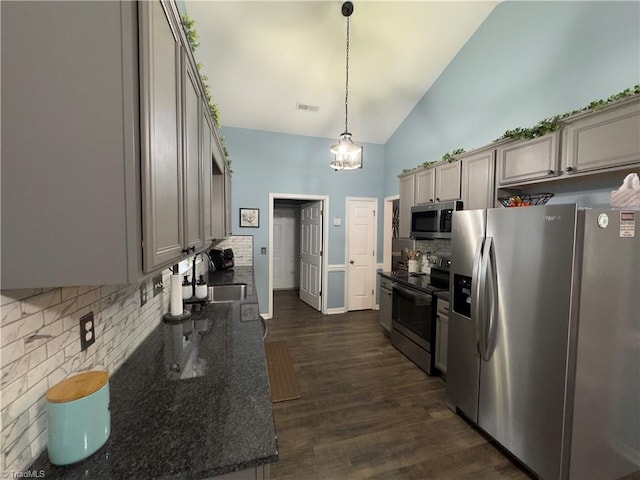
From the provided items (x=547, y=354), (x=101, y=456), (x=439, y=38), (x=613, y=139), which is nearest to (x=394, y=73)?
Answer: (x=439, y=38)

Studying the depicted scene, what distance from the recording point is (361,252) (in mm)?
4953

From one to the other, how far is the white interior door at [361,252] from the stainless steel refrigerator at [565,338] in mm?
3048

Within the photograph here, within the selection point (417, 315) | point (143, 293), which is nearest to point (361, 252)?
point (417, 315)

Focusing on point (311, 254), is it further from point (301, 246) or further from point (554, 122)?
point (554, 122)

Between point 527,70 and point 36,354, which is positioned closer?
point 36,354

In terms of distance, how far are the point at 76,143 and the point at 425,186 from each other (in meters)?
3.47

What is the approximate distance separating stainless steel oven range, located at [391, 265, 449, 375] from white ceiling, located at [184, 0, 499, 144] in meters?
2.65

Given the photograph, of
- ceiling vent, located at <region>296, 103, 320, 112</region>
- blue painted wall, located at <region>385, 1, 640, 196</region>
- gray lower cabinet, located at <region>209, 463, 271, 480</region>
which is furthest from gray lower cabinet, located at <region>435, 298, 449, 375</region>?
ceiling vent, located at <region>296, 103, 320, 112</region>

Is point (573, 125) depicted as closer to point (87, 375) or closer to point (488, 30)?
point (488, 30)

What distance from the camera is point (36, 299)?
2.45 feet

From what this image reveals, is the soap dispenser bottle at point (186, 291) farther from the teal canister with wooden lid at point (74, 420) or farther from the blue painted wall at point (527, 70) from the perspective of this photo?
the blue painted wall at point (527, 70)

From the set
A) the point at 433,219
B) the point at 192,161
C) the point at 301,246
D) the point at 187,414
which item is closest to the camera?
the point at 187,414

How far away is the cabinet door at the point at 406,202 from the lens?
147 inches

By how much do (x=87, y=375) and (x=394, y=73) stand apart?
4188 mm
